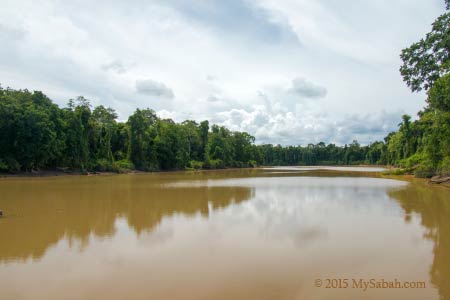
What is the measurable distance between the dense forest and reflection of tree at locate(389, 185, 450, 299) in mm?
8185

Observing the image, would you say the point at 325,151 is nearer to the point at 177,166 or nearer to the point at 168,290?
the point at 177,166

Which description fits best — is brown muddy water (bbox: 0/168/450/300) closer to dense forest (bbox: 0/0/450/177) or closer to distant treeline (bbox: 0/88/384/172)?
dense forest (bbox: 0/0/450/177)

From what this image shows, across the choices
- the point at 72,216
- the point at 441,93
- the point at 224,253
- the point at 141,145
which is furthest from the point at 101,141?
the point at 224,253

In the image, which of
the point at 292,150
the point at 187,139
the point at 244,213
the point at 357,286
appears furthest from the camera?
the point at 292,150

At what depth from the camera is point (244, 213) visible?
15.2 meters

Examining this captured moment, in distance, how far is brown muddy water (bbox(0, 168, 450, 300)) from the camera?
643cm

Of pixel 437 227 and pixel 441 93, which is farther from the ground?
pixel 441 93

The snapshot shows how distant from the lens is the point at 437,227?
40.3 feet

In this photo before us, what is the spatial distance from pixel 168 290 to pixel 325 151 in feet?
508

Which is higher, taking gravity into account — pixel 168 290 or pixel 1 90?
pixel 1 90

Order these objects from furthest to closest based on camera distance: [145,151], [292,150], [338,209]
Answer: [292,150] < [145,151] < [338,209]

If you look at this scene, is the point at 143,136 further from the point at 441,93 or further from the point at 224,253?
the point at 224,253

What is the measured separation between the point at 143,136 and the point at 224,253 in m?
61.1

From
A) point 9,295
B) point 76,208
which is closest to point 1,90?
point 76,208
